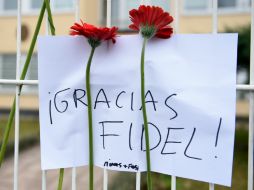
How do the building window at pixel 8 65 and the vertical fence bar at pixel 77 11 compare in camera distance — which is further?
the building window at pixel 8 65

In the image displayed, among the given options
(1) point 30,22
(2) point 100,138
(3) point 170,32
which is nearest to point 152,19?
(3) point 170,32

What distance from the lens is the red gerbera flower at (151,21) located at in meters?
0.60

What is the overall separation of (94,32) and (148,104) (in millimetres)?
175

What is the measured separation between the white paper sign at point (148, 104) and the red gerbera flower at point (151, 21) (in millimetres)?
27

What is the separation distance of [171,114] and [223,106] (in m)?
0.10

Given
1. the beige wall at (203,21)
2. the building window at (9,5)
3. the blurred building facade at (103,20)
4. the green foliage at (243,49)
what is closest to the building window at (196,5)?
the blurred building facade at (103,20)

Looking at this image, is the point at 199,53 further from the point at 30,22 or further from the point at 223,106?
the point at 30,22

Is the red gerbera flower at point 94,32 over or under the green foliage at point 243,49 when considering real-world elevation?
under

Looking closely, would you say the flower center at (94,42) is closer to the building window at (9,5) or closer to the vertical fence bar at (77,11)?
the vertical fence bar at (77,11)

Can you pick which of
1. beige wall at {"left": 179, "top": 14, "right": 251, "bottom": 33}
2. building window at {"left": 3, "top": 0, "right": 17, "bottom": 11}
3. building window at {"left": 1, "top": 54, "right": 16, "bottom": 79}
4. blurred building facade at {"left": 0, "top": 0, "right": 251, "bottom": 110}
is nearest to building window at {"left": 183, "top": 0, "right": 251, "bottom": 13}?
blurred building facade at {"left": 0, "top": 0, "right": 251, "bottom": 110}

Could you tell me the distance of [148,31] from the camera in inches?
24.6

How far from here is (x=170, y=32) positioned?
64 cm

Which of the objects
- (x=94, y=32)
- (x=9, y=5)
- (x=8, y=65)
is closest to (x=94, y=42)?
(x=94, y=32)

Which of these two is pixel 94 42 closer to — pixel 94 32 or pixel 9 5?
pixel 94 32
